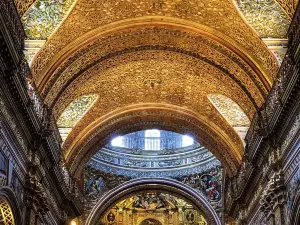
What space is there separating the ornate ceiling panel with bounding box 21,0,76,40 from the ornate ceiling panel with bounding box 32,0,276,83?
244mm

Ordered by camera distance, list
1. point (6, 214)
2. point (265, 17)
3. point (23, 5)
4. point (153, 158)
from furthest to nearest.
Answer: point (153, 158) → point (265, 17) → point (23, 5) → point (6, 214)

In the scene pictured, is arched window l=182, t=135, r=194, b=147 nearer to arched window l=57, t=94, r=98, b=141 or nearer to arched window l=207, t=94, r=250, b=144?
arched window l=207, t=94, r=250, b=144

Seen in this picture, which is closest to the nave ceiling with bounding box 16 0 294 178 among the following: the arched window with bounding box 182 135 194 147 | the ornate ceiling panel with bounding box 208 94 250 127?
the ornate ceiling panel with bounding box 208 94 250 127

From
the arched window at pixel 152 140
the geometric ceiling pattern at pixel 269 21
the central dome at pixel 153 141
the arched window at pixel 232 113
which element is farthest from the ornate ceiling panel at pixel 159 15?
the arched window at pixel 152 140

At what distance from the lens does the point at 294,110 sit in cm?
1266

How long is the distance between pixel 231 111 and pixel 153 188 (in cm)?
1053

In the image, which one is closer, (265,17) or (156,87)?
(265,17)

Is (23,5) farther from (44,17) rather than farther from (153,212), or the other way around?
(153,212)

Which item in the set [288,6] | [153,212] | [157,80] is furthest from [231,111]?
[153,212]

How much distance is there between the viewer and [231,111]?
19984 mm

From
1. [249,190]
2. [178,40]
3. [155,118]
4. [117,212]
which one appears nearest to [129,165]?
[117,212]

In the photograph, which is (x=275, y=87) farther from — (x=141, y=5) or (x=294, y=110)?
(x=141, y=5)

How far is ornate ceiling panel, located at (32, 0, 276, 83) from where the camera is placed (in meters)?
14.8

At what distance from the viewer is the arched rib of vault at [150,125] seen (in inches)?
828
